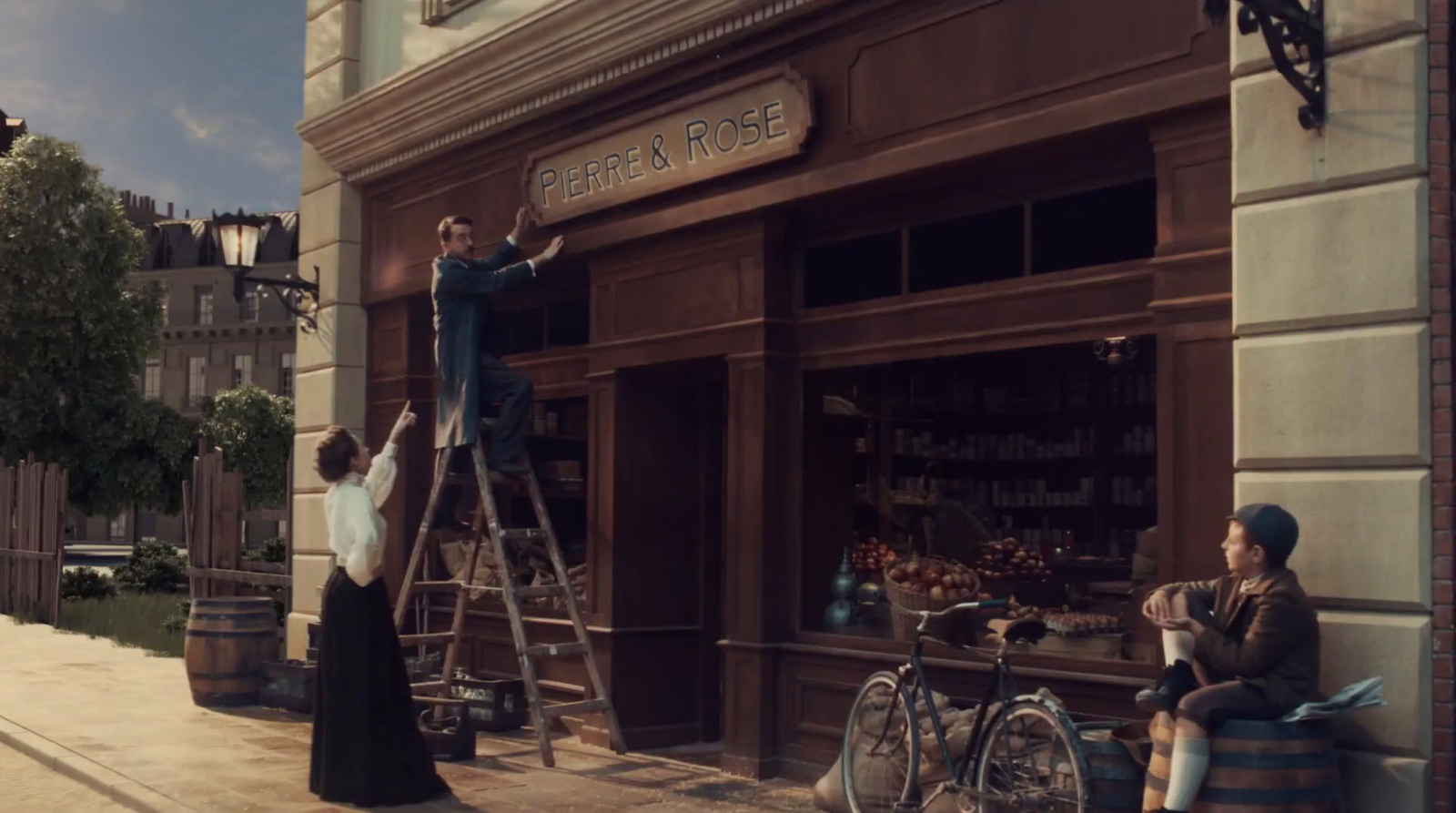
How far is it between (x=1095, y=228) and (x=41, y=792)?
6.26 m

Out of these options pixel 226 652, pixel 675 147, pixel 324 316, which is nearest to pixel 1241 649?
pixel 675 147

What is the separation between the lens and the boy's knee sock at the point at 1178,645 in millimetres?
5578

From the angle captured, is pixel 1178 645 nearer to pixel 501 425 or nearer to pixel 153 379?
pixel 501 425

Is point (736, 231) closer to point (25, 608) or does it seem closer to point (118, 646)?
point (118, 646)

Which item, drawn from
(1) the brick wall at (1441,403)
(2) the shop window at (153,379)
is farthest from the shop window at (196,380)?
(1) the brick wall at (1441,403)

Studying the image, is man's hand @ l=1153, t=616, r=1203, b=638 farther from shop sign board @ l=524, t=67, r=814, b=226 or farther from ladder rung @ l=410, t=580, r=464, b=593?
ladder rung @ l=410, t=580, r=464, b=593

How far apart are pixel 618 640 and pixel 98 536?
6035 cm

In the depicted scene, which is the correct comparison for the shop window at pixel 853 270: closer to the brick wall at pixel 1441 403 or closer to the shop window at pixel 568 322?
the shop window at pixel 568 322

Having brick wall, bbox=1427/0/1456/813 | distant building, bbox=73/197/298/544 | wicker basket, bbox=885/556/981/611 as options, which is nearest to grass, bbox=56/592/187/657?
wicker basket, bbox=885/556/981/611

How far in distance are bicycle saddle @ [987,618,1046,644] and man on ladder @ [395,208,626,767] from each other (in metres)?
3.29

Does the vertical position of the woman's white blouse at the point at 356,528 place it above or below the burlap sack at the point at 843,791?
above

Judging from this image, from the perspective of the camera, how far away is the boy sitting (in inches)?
203

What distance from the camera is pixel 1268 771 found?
5070 mm

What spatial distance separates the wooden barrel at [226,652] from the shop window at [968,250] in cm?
610
